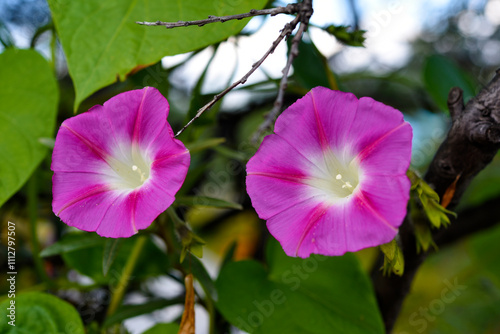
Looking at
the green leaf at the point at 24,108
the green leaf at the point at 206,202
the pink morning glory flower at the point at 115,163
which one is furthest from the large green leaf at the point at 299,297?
the green leaf at the point at 24,108

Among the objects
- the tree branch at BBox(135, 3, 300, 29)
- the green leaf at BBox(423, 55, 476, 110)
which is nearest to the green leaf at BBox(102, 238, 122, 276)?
the tree branch at BBox(135, 3, 300, 29)

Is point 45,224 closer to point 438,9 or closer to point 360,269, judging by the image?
point 360,269

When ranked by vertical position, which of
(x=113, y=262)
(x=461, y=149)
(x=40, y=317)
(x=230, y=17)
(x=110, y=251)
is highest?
(x=230, y=17)

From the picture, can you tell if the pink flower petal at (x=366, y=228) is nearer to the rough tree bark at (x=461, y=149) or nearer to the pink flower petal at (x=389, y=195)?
the pink flower petal at (x=389, y=195)

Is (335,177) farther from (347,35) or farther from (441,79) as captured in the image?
(441,79)

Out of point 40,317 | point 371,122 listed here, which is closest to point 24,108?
point 40,317

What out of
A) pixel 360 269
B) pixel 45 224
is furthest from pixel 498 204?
pixel 45 224
